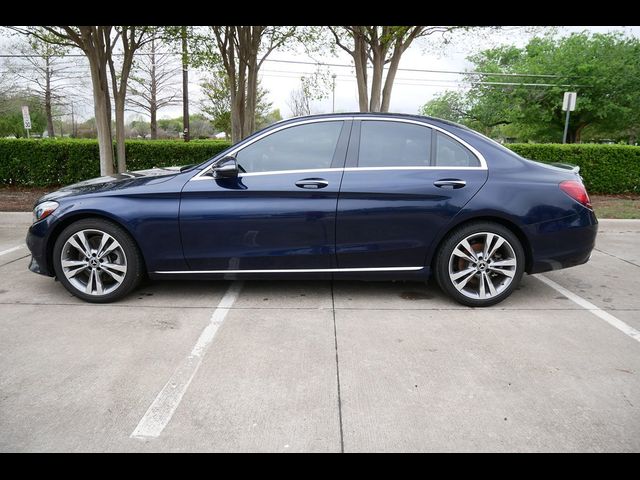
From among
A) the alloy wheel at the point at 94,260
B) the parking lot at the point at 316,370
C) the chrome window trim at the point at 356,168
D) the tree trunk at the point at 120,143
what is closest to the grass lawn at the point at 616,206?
the parking lot at the point at 316,370

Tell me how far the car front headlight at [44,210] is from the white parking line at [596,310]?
4695 millimetres

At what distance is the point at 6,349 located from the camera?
3.15 meters

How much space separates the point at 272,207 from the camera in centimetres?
384

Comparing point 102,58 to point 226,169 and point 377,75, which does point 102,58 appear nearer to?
point 377,75

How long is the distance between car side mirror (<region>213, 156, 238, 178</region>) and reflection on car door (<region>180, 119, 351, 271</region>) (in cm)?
7

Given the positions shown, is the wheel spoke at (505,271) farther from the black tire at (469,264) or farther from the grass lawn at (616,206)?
the grass lawn at (616,206)

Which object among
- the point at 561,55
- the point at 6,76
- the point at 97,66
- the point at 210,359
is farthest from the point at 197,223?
the point at 6,76

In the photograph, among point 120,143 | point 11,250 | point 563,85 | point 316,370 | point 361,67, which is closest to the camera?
point 316,370

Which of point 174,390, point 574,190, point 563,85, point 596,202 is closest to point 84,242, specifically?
point 174,390

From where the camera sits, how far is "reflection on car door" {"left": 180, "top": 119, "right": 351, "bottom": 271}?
151 inches

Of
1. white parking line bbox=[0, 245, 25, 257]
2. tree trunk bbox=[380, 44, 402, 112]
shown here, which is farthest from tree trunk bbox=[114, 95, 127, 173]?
tree trunk bbox=[380, 44, 402, 112]

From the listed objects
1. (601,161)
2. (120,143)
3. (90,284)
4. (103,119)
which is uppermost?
(103,119)

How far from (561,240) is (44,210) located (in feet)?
14.7

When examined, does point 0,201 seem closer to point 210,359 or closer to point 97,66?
point 97,66
